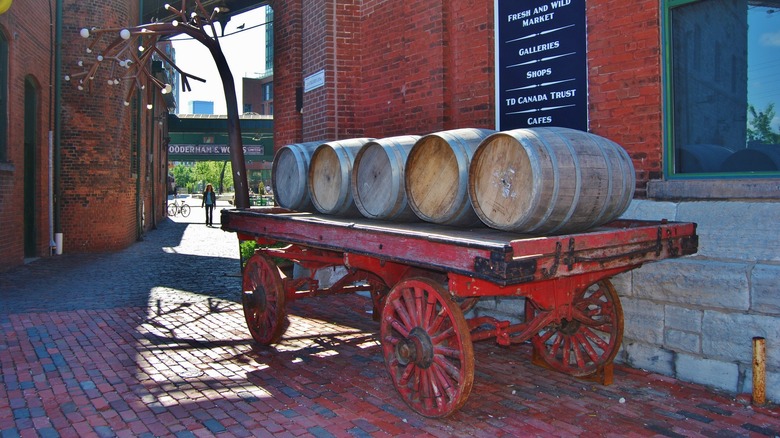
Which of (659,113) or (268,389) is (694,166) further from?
(268,389)

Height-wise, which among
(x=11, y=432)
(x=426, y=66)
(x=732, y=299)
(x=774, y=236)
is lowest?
(x=11, y=432)

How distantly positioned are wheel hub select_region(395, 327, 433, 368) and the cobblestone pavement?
0.43 meters

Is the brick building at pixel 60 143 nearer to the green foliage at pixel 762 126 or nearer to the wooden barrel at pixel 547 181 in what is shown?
the wooden barrel at pixel 547 181

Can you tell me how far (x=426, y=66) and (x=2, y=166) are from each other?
7.55 meters

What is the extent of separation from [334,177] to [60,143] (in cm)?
1061

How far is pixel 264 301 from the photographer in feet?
20.4

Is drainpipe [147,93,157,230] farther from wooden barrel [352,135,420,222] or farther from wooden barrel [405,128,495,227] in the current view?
wooden barrel [405,128,495,227]

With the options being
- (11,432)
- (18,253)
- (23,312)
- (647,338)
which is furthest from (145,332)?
(18,253)

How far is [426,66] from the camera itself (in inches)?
315

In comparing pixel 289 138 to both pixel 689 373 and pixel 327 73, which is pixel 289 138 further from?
pixel 689 373

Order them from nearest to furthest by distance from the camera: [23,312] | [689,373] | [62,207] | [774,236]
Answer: [774,236] < [689,373] < [23,312] < [62,207]

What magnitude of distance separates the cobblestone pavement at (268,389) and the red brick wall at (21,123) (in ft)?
11.9

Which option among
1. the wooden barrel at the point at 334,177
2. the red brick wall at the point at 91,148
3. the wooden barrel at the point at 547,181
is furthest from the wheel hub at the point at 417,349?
the red brick wall at the point at 91,148

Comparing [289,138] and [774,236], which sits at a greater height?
[289,138]
